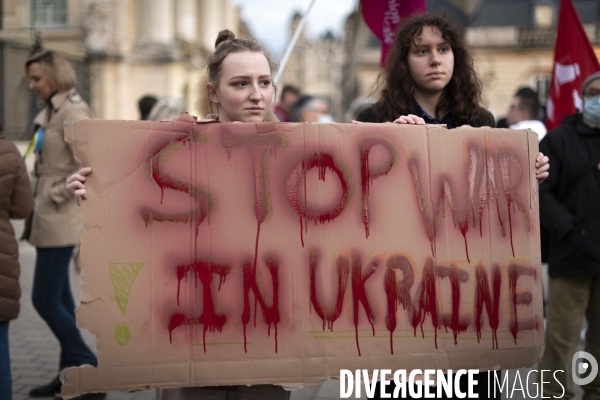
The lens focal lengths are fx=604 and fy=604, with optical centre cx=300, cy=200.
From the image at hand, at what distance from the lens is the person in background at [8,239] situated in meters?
3.01

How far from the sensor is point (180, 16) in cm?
2642

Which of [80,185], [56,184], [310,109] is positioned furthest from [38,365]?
[310,109]

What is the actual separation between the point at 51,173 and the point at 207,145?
2262mm

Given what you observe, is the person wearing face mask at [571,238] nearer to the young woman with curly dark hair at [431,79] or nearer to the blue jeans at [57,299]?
the young woman with curly dark hair at [431,79]

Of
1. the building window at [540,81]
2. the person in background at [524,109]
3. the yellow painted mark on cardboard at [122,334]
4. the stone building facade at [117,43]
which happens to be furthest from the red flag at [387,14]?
the building window at [540,81]

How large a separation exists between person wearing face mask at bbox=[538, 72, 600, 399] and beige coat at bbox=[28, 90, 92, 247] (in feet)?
9.51

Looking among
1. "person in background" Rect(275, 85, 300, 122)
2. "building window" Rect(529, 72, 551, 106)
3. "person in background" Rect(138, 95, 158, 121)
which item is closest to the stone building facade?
"person in background" Rect(275, 85, 300, 122)

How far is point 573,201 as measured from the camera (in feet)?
10.9

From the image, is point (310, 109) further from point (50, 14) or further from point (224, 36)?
point (50, 14)

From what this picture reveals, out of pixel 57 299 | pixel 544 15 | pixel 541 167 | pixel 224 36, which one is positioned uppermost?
Answer: pixel 544 15

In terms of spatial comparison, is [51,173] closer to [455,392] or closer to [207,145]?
[207,145]

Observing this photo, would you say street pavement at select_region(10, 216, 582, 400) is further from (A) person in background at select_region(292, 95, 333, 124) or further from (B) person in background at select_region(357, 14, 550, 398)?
(A) person in background at select_region(292, 95, 333, 124)

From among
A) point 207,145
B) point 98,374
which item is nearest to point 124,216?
point 207,145

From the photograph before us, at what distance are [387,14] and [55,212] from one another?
285 cm
